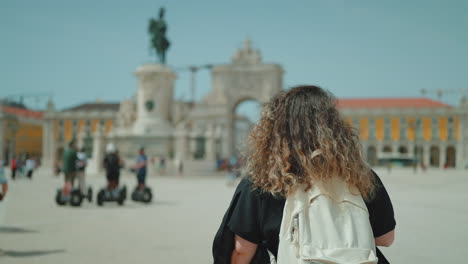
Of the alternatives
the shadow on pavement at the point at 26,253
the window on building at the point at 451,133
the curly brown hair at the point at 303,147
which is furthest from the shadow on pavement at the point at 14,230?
the window on building at the point at 451,133

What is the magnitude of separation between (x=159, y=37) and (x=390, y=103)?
49.0 meters

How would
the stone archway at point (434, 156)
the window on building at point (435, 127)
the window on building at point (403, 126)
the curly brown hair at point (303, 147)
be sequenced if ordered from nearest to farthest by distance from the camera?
the curly brown hair at point (303, 147), the window on building at point (435, 127), the stone archway at point (434, 156), the window on building at point (403, 126)

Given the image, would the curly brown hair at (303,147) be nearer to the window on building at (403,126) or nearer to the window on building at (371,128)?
the window on building at (403,126)

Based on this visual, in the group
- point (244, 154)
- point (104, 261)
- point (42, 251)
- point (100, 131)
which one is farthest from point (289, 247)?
point (100, 131)

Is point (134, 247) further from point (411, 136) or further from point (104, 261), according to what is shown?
point (411, 136)

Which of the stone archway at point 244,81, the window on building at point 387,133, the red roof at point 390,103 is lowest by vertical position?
the window on building at point 387,133

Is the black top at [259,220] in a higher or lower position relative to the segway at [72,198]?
higher

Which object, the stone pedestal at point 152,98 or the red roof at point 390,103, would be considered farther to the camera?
the red roof at point 390,103

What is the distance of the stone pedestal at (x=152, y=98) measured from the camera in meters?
24.2

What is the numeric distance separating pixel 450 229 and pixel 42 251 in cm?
542

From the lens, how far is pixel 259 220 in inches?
70.2

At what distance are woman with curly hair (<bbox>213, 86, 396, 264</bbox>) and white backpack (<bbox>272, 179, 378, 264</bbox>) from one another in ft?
0.18

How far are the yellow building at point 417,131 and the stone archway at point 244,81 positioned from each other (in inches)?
434

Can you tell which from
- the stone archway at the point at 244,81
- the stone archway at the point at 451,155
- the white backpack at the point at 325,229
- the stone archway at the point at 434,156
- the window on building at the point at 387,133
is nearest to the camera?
the white backpack at the point at 325,229
